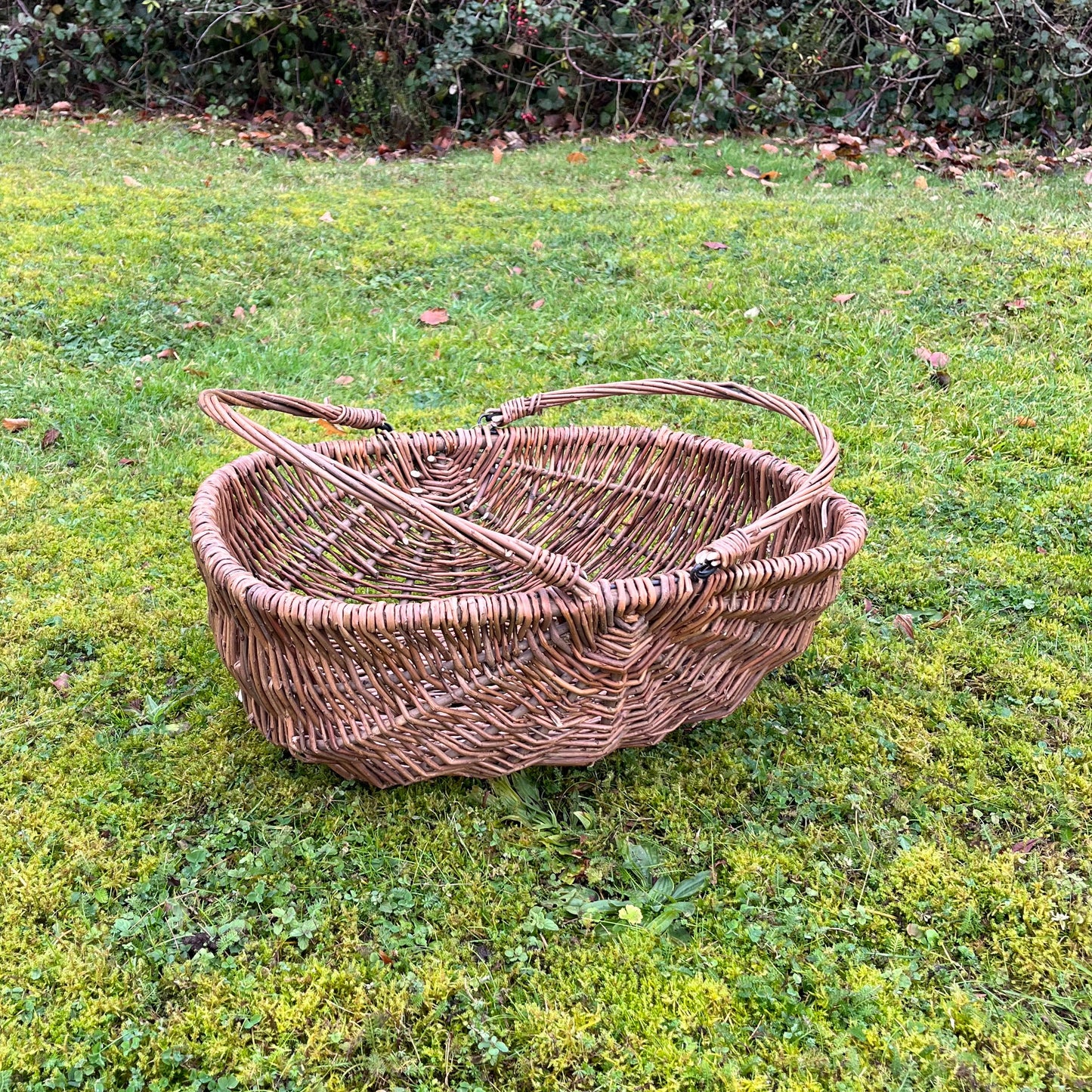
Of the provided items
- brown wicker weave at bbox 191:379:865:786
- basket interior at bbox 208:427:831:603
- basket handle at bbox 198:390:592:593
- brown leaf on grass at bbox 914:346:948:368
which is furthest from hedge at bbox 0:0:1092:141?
basket handle at bbox 198:390:592:593

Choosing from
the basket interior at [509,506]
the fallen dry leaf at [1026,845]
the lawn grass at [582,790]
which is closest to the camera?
the lawn grass at [582,790]

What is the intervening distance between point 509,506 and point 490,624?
3.05 feet

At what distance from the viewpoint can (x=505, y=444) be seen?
7.98ft

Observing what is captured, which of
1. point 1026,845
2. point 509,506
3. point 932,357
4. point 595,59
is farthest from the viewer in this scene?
point 595,59

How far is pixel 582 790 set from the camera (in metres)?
1.83

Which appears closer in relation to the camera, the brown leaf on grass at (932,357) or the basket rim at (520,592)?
the basket rim at (520,592)

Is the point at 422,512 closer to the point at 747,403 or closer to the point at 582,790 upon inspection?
the point at 582,790

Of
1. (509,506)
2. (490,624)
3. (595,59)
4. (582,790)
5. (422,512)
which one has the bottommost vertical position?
(582,790)

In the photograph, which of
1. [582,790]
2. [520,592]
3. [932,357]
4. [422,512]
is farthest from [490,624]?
[932,357]

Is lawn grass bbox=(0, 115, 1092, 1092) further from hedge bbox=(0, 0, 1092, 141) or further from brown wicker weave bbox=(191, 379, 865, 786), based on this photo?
hedge bbox=(0, 0, 1092, 141)

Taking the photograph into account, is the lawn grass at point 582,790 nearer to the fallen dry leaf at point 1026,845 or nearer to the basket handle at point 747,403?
the fallen dry leaf at point 1026,845

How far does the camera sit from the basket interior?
2141 mm

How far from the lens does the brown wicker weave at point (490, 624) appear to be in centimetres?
151

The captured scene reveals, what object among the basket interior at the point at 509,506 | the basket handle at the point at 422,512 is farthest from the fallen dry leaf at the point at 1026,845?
the basket handle at the point at 422,512
